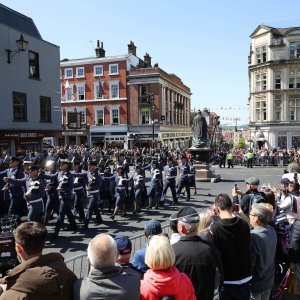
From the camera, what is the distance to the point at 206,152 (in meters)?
20.8

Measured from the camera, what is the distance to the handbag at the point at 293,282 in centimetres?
543

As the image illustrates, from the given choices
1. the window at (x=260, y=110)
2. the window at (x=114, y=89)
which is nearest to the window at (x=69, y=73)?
the window at (x=114, y=89)

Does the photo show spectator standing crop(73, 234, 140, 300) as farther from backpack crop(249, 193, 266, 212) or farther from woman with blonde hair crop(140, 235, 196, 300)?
backpack crop(249, 193, 266, 212)

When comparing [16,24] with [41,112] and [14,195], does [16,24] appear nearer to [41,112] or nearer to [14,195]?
[41,112]

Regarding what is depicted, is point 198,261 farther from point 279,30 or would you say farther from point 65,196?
point 279,30

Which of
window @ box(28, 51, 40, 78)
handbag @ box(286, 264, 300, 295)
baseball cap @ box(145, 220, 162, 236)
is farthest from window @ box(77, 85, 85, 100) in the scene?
baseball cap @ box(145, 220, 162, 236)

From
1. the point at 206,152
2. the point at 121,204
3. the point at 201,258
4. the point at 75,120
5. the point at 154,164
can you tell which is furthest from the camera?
the point at 75,120

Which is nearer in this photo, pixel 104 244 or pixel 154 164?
pixel 104 244

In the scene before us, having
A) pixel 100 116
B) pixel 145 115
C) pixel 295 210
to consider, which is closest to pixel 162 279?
pixel 295 210

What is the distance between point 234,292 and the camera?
4.08 m

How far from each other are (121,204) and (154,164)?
2464 mm

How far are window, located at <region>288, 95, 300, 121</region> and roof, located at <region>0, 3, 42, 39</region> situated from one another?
3181 cm

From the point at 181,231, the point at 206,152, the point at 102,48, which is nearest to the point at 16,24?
the point at 206,152

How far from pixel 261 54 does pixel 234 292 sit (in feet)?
150
